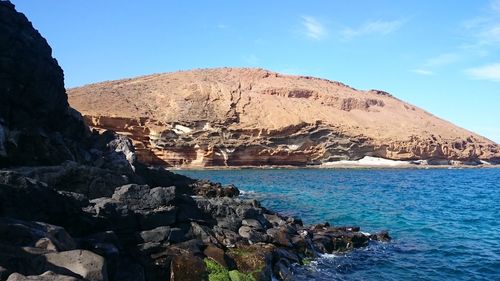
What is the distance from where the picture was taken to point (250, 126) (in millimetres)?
85500

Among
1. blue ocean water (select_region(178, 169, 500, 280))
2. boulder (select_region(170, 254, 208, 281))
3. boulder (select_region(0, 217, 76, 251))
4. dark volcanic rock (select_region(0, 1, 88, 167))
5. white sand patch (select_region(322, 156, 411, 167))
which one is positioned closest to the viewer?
boulder (select_region(0, 217, 76, 251))

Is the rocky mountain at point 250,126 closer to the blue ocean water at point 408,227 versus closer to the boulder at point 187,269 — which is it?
the blue ocean water at point 408,227

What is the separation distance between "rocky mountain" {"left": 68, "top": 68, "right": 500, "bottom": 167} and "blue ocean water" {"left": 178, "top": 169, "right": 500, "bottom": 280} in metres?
41.7

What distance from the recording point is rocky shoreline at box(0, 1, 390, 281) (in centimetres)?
748

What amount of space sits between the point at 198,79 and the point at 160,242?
105 m

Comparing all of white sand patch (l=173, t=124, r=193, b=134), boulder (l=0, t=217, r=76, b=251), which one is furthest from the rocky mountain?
boulder (l=0, t=217, r=76, b=251)

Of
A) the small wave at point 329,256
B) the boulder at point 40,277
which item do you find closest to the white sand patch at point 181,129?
the small wave at point 329,256

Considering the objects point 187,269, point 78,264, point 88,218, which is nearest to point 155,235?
point 88,218

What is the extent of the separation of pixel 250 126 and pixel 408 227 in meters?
64.5

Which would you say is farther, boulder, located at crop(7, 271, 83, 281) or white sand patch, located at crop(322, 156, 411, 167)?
white sand patch, located at crop(322, 156, 411, 167)

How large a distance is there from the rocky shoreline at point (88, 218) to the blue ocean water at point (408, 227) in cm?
144

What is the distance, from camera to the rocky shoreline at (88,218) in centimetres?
748

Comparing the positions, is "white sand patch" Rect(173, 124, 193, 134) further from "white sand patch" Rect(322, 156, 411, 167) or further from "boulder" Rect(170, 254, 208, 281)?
"boulder" Rect(170, 254, 208, 281)

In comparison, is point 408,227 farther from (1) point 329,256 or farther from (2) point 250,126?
(2) point 250,126
